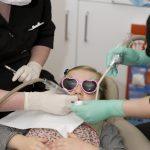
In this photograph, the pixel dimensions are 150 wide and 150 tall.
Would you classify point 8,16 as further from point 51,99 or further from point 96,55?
point 96,55

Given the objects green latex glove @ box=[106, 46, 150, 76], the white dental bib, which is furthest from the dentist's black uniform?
green latex glove @ box=[106, 46, 150, 76]

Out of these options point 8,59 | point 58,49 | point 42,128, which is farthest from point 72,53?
point 42,128

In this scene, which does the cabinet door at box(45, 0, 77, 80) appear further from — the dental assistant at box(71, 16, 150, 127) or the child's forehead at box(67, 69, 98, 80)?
the dental assistant at box(71, 16, 150, 127)

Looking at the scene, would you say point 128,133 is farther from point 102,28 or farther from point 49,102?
point 102,28

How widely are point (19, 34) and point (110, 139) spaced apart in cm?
69

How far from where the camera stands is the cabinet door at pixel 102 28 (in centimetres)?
254

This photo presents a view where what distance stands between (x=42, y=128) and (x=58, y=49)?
4.39ft

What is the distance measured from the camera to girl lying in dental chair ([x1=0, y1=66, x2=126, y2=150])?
1.48 meters

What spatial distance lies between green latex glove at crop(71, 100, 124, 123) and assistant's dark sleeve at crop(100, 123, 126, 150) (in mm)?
138

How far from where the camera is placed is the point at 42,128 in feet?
5.19

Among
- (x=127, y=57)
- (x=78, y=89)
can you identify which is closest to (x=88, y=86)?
(x=78, y=89)

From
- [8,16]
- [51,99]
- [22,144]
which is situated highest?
[8,16]

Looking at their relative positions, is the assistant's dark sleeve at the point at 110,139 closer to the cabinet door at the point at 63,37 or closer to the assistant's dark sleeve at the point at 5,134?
the assistant's dark sleeve at the point at 5,134

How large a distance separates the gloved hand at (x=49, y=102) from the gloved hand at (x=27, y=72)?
14 centimetres
